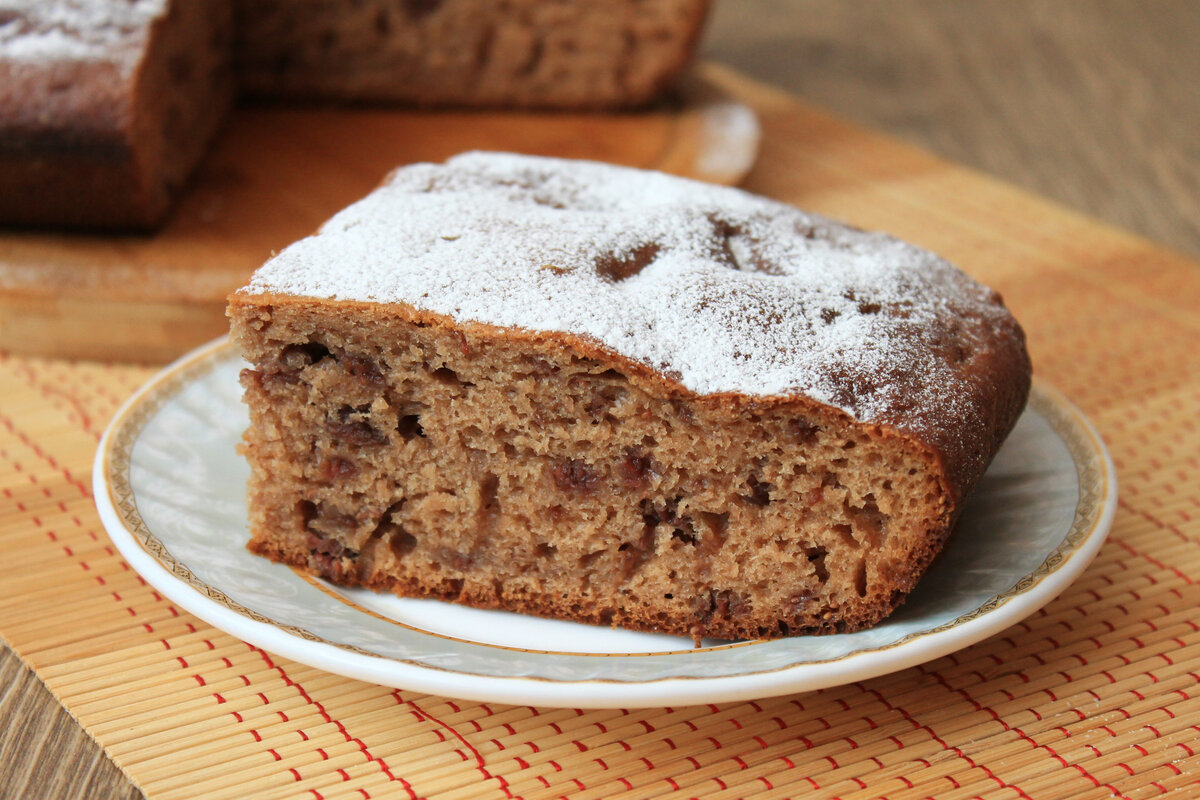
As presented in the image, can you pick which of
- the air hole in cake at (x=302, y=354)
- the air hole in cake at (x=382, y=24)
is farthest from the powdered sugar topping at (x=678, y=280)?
the air hole in cake at (x=382, y=24)

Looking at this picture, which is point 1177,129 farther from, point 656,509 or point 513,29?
point 656,509

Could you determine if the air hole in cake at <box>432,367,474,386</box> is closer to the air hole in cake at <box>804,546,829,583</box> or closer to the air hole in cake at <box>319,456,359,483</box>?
the air hole in cake at <box>319,456,359,483</box>

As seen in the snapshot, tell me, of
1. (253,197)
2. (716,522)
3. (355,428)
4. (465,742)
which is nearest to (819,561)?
(716,522)

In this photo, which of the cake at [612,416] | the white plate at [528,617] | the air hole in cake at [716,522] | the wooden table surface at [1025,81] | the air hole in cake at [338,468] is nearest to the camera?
the white plate at [528,617]

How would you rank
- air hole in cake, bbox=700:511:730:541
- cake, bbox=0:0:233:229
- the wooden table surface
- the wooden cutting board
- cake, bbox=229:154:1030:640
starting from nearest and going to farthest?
cake, bbox=229:154:1030:640
air hole in cake, bbox=700:511:730:541
the wooden cutting board
cake, bbox=0:0:233:229
the wooden table surface

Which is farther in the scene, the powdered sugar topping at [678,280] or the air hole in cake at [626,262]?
the air hole in cake at [626,262]

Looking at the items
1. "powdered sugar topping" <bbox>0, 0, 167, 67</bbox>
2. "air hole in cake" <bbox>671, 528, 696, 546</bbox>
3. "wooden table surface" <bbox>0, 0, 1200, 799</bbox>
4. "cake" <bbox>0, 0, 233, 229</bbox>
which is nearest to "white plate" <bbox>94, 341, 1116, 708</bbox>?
"air hole in cake" <bbox>671, 528, 696, 546</bbox>

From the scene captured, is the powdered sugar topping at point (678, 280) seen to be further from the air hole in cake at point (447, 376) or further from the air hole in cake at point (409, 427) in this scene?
the air hole in cake at point (409, 427)
